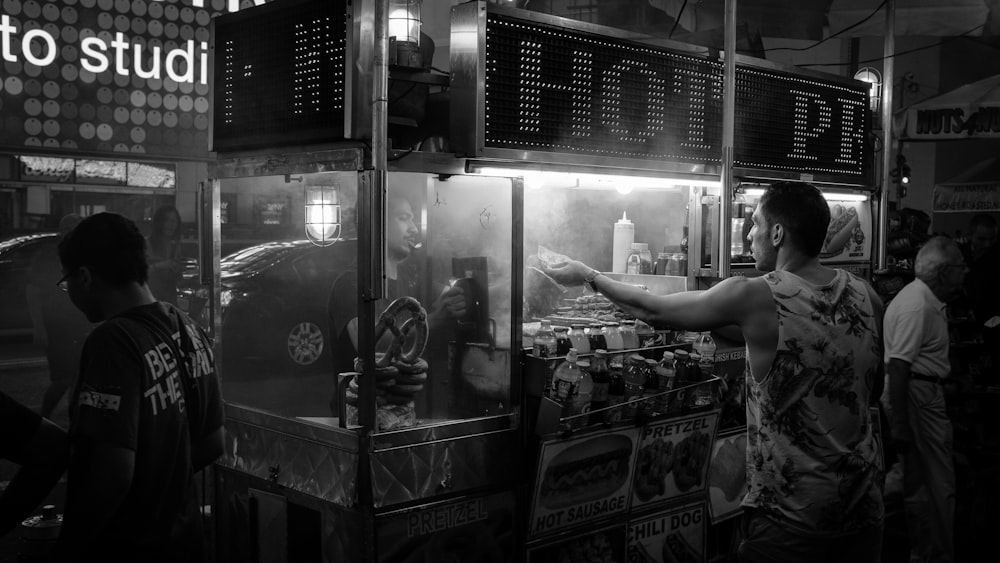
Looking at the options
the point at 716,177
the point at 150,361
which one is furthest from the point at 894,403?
the point at 150,361

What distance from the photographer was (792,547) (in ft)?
9.93

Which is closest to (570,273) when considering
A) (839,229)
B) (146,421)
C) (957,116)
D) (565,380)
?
(565,380)

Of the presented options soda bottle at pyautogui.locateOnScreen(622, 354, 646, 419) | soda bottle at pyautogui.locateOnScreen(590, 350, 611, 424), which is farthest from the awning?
soda bottle at pyautogui.locateOnScreen(590, 350, 611, 424)

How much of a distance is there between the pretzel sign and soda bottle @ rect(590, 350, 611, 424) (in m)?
0.96

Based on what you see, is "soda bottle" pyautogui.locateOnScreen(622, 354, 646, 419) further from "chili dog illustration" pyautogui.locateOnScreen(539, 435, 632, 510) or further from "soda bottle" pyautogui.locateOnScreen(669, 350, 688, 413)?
"soda bottle" pyautogui.locateOnScreen(669, 350, 688, 413)

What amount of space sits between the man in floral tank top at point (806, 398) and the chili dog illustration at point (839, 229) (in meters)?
3.25

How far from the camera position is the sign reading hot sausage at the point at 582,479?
168 inches

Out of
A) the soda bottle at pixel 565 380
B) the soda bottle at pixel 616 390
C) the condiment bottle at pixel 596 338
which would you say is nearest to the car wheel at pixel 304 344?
the soda bottle at pixel 565 380

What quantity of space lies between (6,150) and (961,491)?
8210mm

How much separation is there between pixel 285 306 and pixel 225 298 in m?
0.42

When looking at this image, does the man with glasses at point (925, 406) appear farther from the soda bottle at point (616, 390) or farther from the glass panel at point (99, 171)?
the glass panel at point (99, 171)

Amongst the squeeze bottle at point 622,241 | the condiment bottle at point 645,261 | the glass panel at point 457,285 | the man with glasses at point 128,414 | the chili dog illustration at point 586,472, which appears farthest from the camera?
the squeeze bottle at point 622,241

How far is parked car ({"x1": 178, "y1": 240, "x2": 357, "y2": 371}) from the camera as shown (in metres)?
4.79

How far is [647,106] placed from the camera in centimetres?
478
